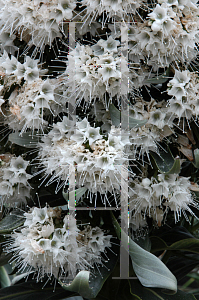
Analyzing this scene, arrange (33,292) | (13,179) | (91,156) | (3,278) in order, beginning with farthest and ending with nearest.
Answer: (3,278), (33,292), (13,179), (91,156)

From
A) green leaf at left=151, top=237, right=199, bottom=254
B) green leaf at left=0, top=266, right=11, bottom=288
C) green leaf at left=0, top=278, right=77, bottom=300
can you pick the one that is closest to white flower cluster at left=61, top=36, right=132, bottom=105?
green leaf at left=151, top=237, right=199, bottom=254

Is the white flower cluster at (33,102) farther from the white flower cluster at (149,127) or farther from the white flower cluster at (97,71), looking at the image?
the white flower cluster at (149,127)

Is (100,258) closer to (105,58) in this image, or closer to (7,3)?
(105,58)

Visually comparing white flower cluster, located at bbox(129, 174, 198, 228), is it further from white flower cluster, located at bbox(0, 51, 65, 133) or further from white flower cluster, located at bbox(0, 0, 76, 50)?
white flower cluster, located at bbox(0, 0, 76, 50)

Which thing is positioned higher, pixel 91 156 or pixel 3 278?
pixel 91 156

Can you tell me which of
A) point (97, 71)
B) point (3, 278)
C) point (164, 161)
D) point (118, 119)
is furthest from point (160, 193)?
point (3, 278)

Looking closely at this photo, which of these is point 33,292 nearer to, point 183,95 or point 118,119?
point 118,119

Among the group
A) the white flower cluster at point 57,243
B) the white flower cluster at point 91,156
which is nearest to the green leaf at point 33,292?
the white flower cluster at point 57,243
